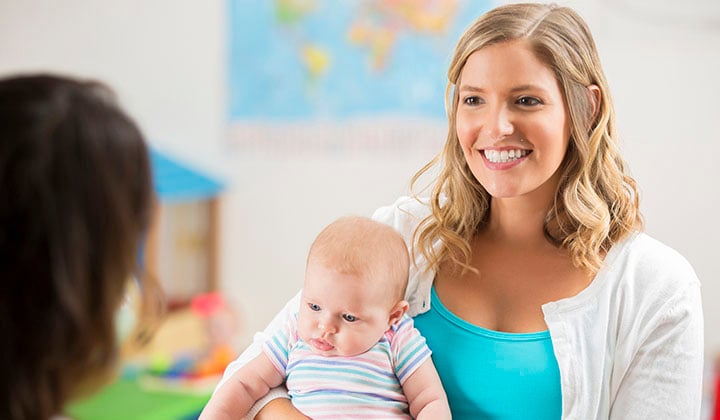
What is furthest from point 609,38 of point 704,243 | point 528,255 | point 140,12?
point 140,12

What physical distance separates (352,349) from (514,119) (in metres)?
0.42

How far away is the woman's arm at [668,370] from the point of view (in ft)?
3.89

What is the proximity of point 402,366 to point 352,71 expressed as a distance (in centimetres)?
248

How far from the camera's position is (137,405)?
278cm

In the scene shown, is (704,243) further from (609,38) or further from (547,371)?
(547,371)

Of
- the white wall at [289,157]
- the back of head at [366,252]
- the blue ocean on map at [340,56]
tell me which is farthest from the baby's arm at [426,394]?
the blue ocean on map at [340,56]

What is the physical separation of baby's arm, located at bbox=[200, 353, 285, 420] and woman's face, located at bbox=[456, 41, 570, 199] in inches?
17.5

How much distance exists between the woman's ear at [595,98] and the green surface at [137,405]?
1.92 metres

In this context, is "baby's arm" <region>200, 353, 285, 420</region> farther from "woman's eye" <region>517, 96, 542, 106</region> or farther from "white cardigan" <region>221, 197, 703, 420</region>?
"woman's eye" <region>517, 96, 542, 106</region>

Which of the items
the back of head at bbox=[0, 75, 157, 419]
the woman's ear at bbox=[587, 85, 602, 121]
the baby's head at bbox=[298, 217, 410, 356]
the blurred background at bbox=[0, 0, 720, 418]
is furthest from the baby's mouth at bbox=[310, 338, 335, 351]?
the blurred background at bbox=[0, 0, 720, 418]

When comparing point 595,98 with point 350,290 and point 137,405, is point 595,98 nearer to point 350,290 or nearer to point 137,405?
point 350,290

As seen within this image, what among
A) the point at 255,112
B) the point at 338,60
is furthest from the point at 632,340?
the point at 255,112

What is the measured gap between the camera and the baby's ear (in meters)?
1.25

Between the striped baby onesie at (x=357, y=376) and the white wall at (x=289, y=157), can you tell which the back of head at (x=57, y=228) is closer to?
the striped baby onesie at (x=357, y=376)
